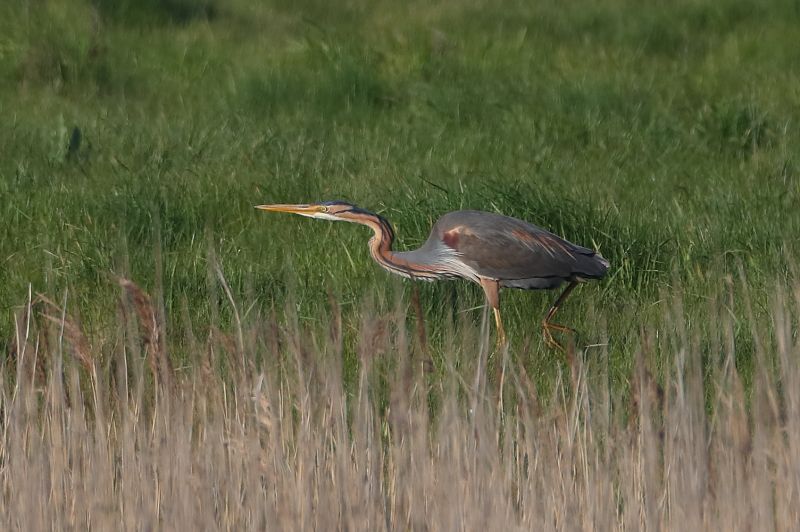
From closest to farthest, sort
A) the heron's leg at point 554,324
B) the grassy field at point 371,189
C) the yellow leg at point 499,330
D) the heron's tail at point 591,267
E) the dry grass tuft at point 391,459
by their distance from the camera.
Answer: the dry grass tuft at point 391,459 → the grassy field at point 371,189 → the yellow leg at point 499,330 → the heron's leg at point 554,324 → the heron's tail at point 591,267

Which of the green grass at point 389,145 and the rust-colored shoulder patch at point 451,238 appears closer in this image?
the rust-colored shoulder patch at point 451,238

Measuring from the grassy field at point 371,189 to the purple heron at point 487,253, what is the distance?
0.49 ft

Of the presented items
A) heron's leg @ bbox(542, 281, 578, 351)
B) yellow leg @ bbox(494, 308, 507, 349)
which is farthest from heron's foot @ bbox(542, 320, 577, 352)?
yellow leg @ bbox(494, 308, 507, 349)

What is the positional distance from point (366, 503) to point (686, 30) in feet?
21.9

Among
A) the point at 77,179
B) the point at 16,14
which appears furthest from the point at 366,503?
the point at 16,14

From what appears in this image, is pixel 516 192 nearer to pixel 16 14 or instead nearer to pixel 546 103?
pixel 546 103

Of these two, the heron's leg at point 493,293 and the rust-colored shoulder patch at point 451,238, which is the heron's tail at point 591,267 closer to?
the heron's leg at point 493,293

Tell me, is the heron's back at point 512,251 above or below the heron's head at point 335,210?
below

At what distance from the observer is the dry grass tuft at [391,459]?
3.22 meters

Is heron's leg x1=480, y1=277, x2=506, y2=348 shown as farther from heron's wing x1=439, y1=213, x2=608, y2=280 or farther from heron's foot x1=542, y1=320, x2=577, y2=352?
heron's foot x1=542, y1=320, x2=577, y2=352

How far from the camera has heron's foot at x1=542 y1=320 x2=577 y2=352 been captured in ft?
16.1

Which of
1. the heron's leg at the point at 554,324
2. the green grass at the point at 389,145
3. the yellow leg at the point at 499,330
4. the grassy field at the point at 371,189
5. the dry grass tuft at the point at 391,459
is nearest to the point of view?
the dry grass tuft at the point at 391,459

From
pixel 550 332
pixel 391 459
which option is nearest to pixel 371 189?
pixel 550 332

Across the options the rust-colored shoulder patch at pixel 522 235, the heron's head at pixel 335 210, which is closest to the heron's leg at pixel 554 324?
the rust-colored shoulder patch at pixel 522 235
